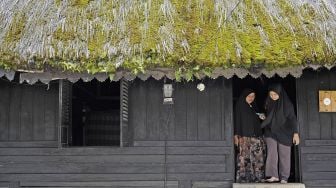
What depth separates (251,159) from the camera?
7422 millimetres

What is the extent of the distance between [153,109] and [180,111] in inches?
16.8

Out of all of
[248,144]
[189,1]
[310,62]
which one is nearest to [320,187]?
[248,144]

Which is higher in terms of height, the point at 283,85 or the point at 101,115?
the point at 283,85

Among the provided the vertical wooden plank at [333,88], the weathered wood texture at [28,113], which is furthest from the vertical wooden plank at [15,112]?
the vertical wooden plank at [333,88]

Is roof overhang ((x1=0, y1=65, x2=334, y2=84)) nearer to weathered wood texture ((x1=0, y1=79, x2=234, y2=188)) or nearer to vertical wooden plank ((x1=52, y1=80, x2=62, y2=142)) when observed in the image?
vertical wooden plank ((x1=52, y1=80, x2=62, y2=142))

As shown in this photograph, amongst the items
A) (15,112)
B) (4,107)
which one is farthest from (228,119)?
(4,107)

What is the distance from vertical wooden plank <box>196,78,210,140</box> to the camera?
7215 mm

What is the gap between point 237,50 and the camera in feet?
20.8

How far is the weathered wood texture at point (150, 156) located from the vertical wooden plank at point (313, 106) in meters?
1.25

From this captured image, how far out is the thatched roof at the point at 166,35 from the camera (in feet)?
20.8

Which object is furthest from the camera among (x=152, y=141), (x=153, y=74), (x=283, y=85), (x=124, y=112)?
(x=283, y=85)

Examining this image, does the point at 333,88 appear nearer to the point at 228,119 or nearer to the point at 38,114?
the point at 228,119

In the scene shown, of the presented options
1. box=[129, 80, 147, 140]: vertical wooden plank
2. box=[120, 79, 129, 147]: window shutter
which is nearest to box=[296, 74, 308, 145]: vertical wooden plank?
box=[129, 80, 147, 140]: vertical wooden plank

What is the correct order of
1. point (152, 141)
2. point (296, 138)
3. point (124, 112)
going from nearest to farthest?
1. point (124, 112)
2. point (296, 138)
3. point (152, 141)
